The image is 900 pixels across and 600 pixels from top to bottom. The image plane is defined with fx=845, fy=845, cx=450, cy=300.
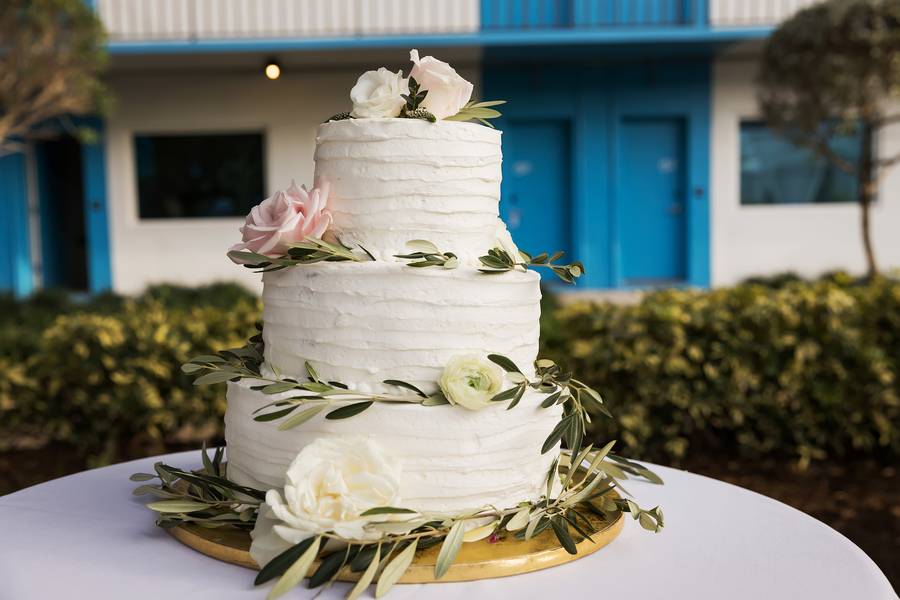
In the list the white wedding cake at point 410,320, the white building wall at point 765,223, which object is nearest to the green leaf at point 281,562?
the white wedding cake at point 410,320

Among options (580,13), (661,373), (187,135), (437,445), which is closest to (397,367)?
(437,445)

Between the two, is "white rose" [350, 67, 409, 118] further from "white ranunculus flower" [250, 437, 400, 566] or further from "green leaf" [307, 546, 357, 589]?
"green leaf" [307, 546, 357, 589]

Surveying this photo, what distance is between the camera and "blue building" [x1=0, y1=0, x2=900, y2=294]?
10945 millimetres

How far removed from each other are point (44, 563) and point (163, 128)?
10.7 metres

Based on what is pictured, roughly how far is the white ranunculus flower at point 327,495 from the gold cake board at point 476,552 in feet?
0.24

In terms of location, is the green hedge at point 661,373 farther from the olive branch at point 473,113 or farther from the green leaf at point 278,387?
the green leaf at point 278,387

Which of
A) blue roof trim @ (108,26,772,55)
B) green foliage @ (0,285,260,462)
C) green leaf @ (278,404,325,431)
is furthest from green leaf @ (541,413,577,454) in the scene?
blue roof trim @ (108,26,772,55)

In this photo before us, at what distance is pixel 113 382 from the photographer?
4926 millimetres

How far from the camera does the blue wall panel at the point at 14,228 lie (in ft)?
37.4

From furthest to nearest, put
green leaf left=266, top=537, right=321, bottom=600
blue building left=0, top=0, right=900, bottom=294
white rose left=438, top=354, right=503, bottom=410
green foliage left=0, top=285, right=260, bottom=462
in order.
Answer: blue building left=0, top=0, right=900, bottom=294
green foliage left=0, top=285, right=260, bottom=462
white rose left=438, top=354, right=503, bottom=410
green leaf left=266, top=537, right=321, bottom=600

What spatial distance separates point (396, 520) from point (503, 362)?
13.9 inches

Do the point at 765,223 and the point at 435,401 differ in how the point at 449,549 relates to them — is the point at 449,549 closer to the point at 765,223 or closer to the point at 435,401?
the point at 435,401

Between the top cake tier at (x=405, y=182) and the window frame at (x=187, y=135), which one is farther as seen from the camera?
the window frame at (x=187, y=135)

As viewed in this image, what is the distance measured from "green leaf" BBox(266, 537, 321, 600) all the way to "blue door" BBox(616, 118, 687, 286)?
10607 mm
